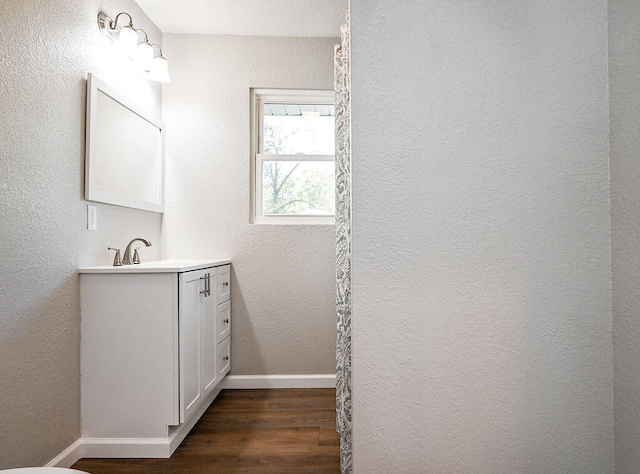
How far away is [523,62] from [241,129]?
209 cm

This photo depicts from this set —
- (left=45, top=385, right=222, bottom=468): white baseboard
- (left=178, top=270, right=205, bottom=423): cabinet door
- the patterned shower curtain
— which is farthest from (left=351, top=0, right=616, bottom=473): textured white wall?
(left=45, top=385, right=222, bottom=468): white baseboard

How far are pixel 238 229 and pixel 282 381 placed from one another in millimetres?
1124

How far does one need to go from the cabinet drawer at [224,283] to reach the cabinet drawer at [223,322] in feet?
0.15

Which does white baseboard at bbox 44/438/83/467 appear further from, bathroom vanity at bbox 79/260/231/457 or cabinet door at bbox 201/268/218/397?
cabinet door at bbox 201/268/218/397

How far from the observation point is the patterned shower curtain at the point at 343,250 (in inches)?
64.7

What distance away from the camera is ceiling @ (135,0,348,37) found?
257 centimetres

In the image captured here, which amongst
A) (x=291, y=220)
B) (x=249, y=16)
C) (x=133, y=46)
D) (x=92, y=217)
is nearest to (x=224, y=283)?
(x=291, y=220)

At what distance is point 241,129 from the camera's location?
294cm

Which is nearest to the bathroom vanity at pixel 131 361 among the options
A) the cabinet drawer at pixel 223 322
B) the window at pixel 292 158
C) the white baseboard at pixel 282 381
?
the cabinet drawer at pixel 223 322

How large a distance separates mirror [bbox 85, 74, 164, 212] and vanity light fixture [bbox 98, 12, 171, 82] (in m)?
0.24

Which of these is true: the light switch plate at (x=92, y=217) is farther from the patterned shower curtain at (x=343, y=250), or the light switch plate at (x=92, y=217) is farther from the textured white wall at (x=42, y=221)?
the patterned shower curtain at (x=343, y=250)

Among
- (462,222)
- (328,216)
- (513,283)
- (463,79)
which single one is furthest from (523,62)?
(328,216)

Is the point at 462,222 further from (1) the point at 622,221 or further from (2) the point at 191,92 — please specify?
(2) the point at 191,92

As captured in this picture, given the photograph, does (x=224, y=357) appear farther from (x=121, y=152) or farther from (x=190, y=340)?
(x=121, y=152)
